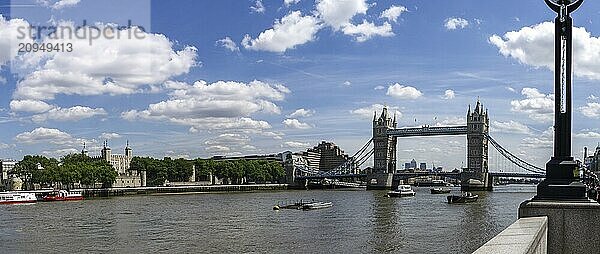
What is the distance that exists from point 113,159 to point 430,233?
342 ft

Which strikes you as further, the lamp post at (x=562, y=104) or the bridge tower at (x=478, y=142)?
the bridge tower at (x=478, y=142)

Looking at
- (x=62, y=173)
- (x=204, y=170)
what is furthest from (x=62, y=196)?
(x=204, y=170)

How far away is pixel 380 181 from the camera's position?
111 meters

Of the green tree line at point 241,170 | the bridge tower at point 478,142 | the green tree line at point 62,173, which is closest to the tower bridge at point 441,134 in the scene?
the bridge tower at point 478,142

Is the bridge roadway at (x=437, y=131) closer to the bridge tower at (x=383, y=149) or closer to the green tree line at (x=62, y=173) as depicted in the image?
the bridge tower at (x=383, y=149)

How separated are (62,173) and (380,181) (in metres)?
51.0

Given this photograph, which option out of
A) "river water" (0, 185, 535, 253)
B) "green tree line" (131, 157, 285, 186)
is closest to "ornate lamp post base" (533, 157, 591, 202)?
"river water" (0, 185, 535, 253)

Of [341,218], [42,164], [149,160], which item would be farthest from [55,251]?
[149,160]

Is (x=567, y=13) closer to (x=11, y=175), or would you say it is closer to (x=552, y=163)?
(x=552, y=163)

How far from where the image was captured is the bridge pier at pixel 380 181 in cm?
10931

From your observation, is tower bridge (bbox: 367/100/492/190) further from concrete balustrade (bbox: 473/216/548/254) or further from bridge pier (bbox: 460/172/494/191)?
concrete balustrade (bbox: 473/216/548/254)

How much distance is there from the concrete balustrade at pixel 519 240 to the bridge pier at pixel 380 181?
103386mm

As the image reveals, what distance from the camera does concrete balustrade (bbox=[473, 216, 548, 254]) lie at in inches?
168

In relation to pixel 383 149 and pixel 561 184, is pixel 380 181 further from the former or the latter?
pixel 561 184
